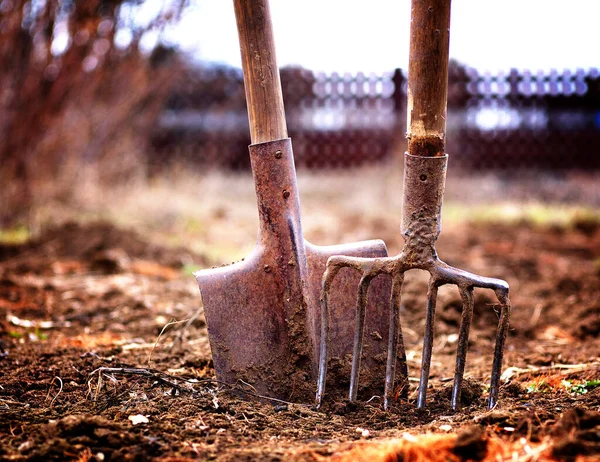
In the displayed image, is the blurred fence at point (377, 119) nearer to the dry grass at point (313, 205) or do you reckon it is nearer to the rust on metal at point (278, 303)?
the dry grass at point (313, 205)

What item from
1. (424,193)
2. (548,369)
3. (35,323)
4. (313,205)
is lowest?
(313,205)

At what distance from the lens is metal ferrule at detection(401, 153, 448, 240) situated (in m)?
1.85

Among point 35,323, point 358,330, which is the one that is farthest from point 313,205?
point 358,330

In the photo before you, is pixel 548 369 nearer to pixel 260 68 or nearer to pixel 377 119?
pixel 260 68

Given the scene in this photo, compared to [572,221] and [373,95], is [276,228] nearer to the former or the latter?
[572,221]

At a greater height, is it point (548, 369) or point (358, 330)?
point (358, 330)

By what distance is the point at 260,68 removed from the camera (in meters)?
2.00

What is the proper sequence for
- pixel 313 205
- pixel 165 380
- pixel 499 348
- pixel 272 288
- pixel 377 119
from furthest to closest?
pixel 377 119 < pixel 313 205 < pixel 272 288 < pixel 165 380 < pixel 499 348

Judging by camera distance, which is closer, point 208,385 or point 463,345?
point 463,345

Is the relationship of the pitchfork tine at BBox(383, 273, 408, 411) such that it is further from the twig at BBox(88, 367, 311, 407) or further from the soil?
the twig at BBox(88, 367, 311, 407)

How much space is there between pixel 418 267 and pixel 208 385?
0.74 metres

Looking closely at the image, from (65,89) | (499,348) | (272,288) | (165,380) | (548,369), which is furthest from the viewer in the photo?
(65,89)

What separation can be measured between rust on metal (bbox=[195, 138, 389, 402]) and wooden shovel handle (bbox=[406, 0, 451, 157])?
1.34 feet

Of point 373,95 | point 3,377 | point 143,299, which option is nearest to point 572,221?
point 373,95
